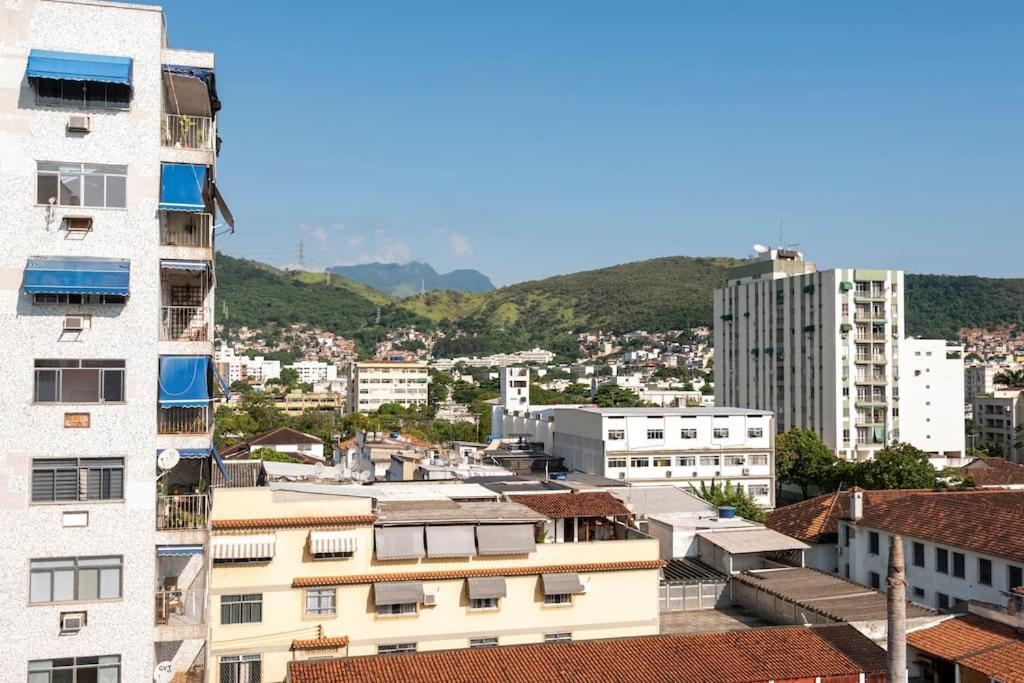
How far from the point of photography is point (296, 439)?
85.6m

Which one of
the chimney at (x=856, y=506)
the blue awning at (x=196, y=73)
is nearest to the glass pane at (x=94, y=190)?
the blue awning at (x=196, y=73)

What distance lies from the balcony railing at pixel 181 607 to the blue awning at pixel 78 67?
9.10 m

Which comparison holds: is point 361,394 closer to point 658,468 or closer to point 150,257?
point 658,468

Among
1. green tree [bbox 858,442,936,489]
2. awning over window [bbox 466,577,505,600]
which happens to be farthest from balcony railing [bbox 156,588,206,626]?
green tree [bbox 858,442,936,489]

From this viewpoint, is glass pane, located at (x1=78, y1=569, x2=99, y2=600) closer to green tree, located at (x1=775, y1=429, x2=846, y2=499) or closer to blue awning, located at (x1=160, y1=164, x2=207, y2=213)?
blue awning, located at (x1=160, y1=164, x2=207, y2=213)

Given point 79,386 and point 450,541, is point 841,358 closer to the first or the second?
point 450,541

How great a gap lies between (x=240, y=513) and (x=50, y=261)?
8900 millimetres

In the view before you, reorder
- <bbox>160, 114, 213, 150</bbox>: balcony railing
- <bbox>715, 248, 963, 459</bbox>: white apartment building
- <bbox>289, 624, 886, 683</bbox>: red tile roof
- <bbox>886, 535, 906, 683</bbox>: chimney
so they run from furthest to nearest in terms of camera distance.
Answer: <bbox>715, 248, 963, 459</bbox>: white apartment building → <bbox>886, 535, 906, 683</bbox>: chimney → <bbox>289, 624, 886, 683</bbox>: red tile roof → <bbox>160, 114, 213, 150</bbox>: balcony railing

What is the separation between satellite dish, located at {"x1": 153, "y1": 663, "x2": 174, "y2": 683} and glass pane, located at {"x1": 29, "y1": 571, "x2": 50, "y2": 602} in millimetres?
2240

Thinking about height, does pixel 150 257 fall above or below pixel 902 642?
above

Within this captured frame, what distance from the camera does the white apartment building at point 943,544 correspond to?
3262cm

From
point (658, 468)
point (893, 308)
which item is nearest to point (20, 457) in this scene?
point (658, 468)

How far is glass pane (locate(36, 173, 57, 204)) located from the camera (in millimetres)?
16422

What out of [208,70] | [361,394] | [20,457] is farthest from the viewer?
[361,394]
